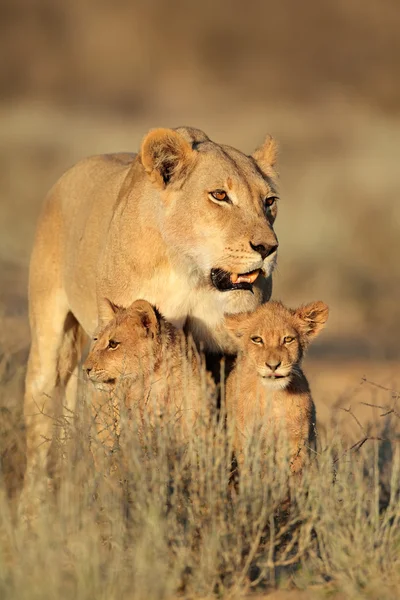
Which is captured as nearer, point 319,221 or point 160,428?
point 160,428

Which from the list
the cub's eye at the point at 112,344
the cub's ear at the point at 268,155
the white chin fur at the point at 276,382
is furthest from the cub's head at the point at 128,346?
the cub's ear at the point at 268,155

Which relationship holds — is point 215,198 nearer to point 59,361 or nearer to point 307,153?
point 59,361

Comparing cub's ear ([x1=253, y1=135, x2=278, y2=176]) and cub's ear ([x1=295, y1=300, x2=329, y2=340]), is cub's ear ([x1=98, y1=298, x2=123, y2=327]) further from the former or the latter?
cub's ear ([x1=253, y1=135, x2=278, y2=176])

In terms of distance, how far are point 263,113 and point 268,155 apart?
79.1 feet

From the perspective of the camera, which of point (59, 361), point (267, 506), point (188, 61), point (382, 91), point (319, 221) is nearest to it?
point (267, 506)

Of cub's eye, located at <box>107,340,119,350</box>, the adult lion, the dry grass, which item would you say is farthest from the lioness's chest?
the dry grass

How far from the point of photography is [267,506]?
5133mm

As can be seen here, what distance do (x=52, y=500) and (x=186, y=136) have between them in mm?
2270

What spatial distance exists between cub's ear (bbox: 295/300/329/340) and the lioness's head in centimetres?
27

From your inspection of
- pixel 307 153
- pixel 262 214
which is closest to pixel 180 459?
pixel 262 214

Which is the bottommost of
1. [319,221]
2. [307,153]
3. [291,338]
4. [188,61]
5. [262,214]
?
[291,338]

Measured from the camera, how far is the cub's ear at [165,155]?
20.1 ft

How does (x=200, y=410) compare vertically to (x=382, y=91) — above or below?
below

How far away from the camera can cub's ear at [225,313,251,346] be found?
6.00 metres
